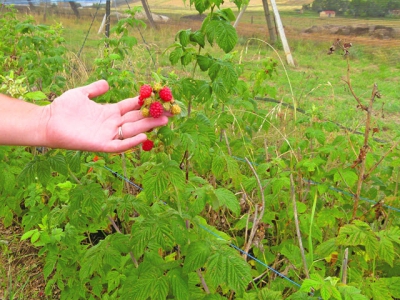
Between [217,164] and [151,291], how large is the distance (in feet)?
2.06

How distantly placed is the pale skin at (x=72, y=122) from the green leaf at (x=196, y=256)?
442 mm

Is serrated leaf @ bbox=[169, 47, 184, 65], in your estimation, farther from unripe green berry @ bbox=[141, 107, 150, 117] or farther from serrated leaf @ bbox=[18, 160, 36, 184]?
serrated leaf @ bbox=[18, 160, 36, 184]

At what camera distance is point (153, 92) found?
50.4 inches

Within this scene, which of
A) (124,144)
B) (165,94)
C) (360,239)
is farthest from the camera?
(360,239)

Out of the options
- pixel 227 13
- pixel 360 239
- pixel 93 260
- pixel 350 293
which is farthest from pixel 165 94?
pixel 360 239

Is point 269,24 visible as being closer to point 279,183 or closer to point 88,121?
point 279,183

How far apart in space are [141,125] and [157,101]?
0.12 meters

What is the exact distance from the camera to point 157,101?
4.16 feet

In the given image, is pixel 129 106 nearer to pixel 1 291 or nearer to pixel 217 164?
pixel 217 164

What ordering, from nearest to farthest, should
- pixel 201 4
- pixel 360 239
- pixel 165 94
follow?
1. pixel 165 94
2. pixel 201 4
3. pixel 360 239

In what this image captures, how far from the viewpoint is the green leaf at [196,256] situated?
133cm

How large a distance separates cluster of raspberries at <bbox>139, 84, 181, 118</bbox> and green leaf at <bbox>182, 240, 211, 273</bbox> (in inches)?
18.1

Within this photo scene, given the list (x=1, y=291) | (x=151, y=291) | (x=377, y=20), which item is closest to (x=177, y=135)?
(x=151, y=291)

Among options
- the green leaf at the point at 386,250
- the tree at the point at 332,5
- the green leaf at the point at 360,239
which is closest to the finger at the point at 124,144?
the green leaf at the point at 360,239
